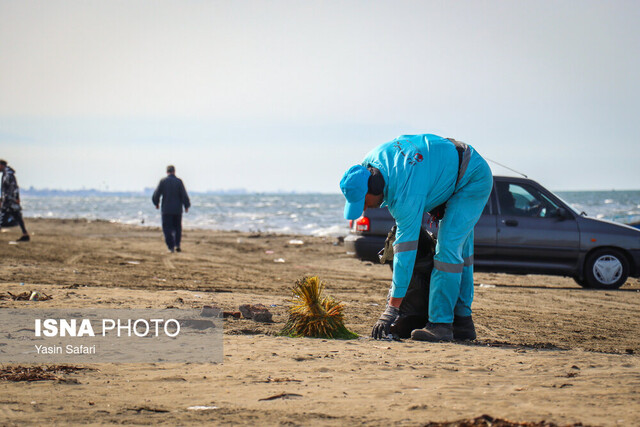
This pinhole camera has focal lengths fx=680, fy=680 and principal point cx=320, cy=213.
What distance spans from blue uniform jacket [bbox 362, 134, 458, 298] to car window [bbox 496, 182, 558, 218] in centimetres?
610

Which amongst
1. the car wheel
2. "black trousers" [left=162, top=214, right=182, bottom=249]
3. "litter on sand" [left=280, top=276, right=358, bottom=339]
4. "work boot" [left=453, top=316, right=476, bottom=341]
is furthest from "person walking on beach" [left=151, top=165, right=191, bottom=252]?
"work boot" [left=453, top=316, right=476, bottom=341]

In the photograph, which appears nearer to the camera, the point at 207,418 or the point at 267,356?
the point at 207,418

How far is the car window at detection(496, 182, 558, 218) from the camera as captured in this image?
448 inches

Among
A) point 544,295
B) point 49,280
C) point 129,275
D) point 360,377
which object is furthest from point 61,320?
point 544,295

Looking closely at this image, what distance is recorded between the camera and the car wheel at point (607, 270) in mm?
11352

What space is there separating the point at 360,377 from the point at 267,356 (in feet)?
2.91

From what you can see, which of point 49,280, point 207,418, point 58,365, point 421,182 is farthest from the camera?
point 49,280

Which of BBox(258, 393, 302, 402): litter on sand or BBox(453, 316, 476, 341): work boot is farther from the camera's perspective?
BBox(453, 316, 476, 341): work boot

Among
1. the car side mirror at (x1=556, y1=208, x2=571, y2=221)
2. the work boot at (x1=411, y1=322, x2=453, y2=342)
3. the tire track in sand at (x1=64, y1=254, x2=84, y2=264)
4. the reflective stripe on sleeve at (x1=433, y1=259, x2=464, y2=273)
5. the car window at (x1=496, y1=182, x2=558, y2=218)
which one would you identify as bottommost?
the tire track in sand at (x1=64, y1=254, x2=84, y2=264)

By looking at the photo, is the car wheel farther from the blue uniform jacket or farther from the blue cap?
the blue cap

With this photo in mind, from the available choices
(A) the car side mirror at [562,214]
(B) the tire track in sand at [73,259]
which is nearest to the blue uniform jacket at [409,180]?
(A) the car side mirror at [562,214]

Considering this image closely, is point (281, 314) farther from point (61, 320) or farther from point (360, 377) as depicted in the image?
point (360, 377)

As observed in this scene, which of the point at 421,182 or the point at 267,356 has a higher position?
the point at 421,182

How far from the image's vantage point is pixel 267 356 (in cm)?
496
